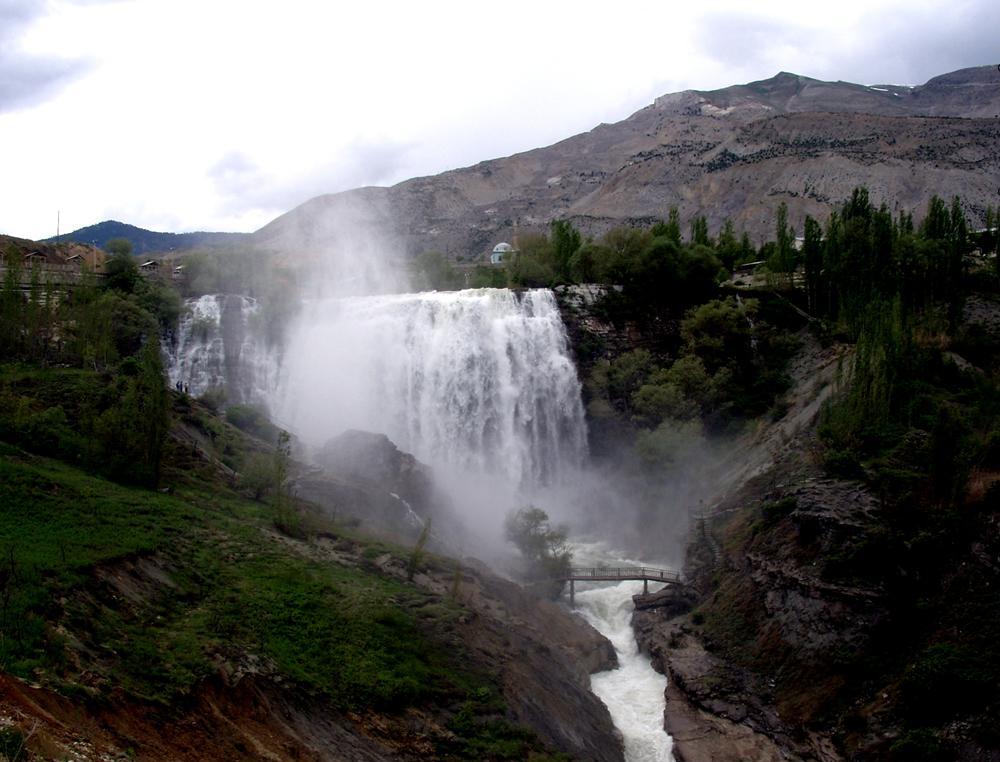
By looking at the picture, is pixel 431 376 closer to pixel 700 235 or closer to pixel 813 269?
pixel 813 269

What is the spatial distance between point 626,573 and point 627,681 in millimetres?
7416

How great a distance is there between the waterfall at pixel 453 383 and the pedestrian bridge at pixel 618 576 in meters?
14.1

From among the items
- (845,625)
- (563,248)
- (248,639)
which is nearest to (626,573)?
(845,625)

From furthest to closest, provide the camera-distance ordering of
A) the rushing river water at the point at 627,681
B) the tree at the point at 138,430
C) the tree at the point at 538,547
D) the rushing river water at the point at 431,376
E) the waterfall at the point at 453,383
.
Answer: the waterfall at the point at 453,383, the rushing river water at the point at 431,376, the tree at the point at 538,547, the tree at the point at 138,430, the rushing river water at the point at 627,681

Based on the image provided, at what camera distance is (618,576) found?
123 feet

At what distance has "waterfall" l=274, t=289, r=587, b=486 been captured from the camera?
5297 centimetres

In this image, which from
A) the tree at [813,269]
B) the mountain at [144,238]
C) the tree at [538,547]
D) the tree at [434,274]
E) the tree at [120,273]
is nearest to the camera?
the tree at [538,547]

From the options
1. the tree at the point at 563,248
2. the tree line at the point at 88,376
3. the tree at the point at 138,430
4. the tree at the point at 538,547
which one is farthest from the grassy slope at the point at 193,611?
the tree at the point at 563,248

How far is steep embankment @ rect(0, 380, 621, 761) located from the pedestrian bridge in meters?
4.15

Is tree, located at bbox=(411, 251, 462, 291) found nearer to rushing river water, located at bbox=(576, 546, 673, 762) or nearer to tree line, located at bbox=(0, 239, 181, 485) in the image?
tree line, located at bbox=(0, 239, 181, 485)

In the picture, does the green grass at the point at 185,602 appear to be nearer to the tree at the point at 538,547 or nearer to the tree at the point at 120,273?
the tree at the point at 538,547

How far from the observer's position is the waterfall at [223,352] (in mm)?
55438

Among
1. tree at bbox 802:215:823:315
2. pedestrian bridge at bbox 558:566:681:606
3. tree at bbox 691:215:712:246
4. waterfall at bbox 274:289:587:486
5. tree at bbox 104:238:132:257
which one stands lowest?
pedestrian bridge at bbox 558:566:681:606

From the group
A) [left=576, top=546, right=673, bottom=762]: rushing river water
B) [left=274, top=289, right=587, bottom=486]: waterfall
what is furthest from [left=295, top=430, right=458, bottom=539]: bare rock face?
[left=274, top=289, right=587, bottom=486]: waterfall
